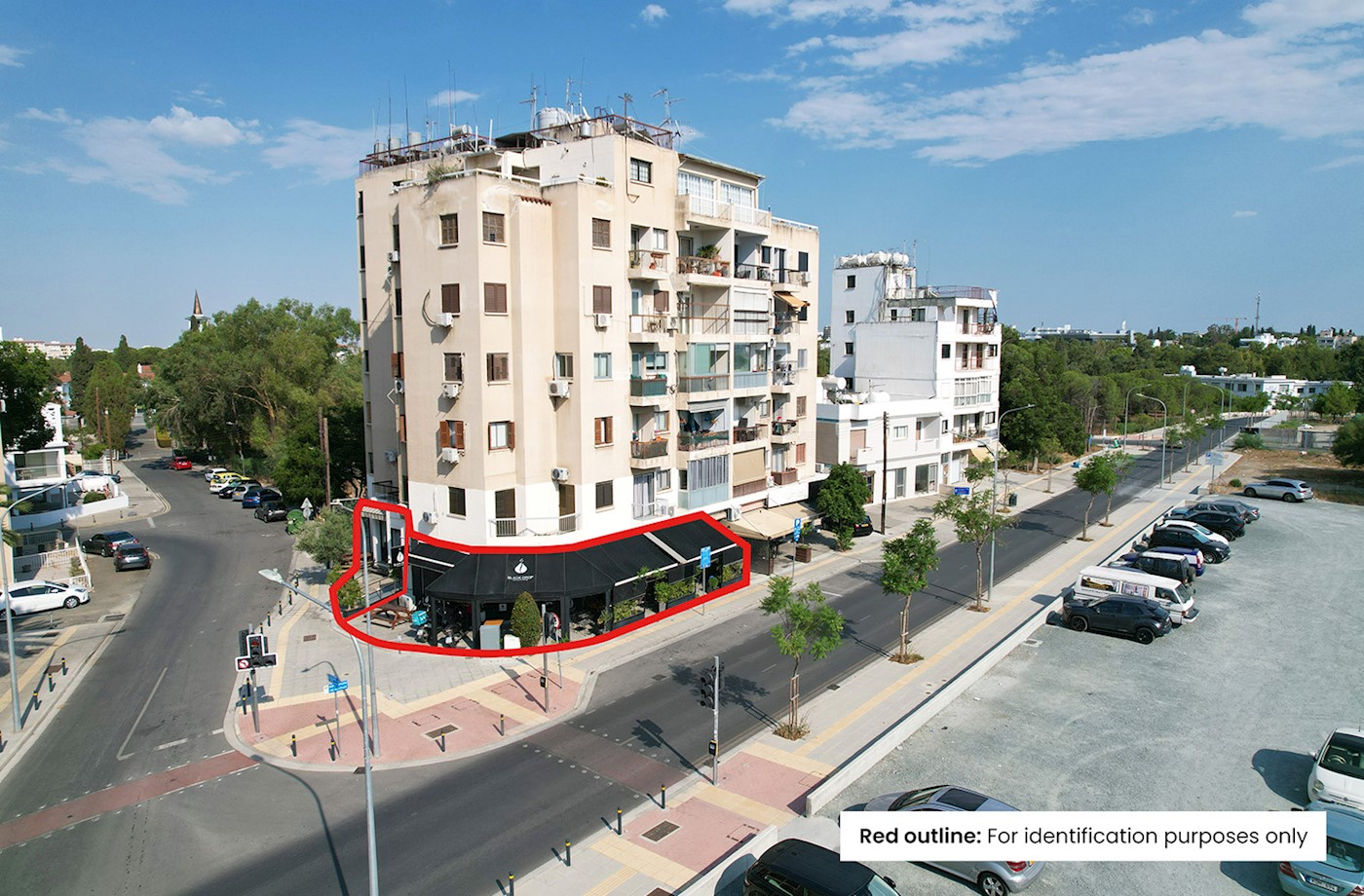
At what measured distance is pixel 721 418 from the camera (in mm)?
41219

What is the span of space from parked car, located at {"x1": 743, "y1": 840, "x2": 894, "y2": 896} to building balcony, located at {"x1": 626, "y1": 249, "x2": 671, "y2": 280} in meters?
25.2

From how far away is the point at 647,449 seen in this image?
36719mm

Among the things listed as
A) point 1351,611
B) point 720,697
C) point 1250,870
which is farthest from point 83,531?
point 1351,611

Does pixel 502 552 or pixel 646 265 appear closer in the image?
pixel 502 552

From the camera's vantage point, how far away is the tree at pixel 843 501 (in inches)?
1850

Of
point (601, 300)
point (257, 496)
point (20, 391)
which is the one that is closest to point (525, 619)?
point (601, 300)

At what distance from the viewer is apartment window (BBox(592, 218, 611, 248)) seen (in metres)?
34.2

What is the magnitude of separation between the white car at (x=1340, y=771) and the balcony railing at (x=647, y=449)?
2495 cm

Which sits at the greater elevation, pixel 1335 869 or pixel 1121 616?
pixel 1121 616

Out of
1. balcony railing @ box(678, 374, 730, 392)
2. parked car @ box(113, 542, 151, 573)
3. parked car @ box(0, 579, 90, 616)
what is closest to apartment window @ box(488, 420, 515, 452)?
balcony railing @ box(678, 374, 730, 392)

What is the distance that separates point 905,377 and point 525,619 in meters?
45.1

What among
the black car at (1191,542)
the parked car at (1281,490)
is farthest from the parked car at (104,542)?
the parked car at (1281,490)

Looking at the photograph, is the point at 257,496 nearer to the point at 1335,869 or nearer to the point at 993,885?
the point at 993,885

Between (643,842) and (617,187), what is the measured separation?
2590cm
